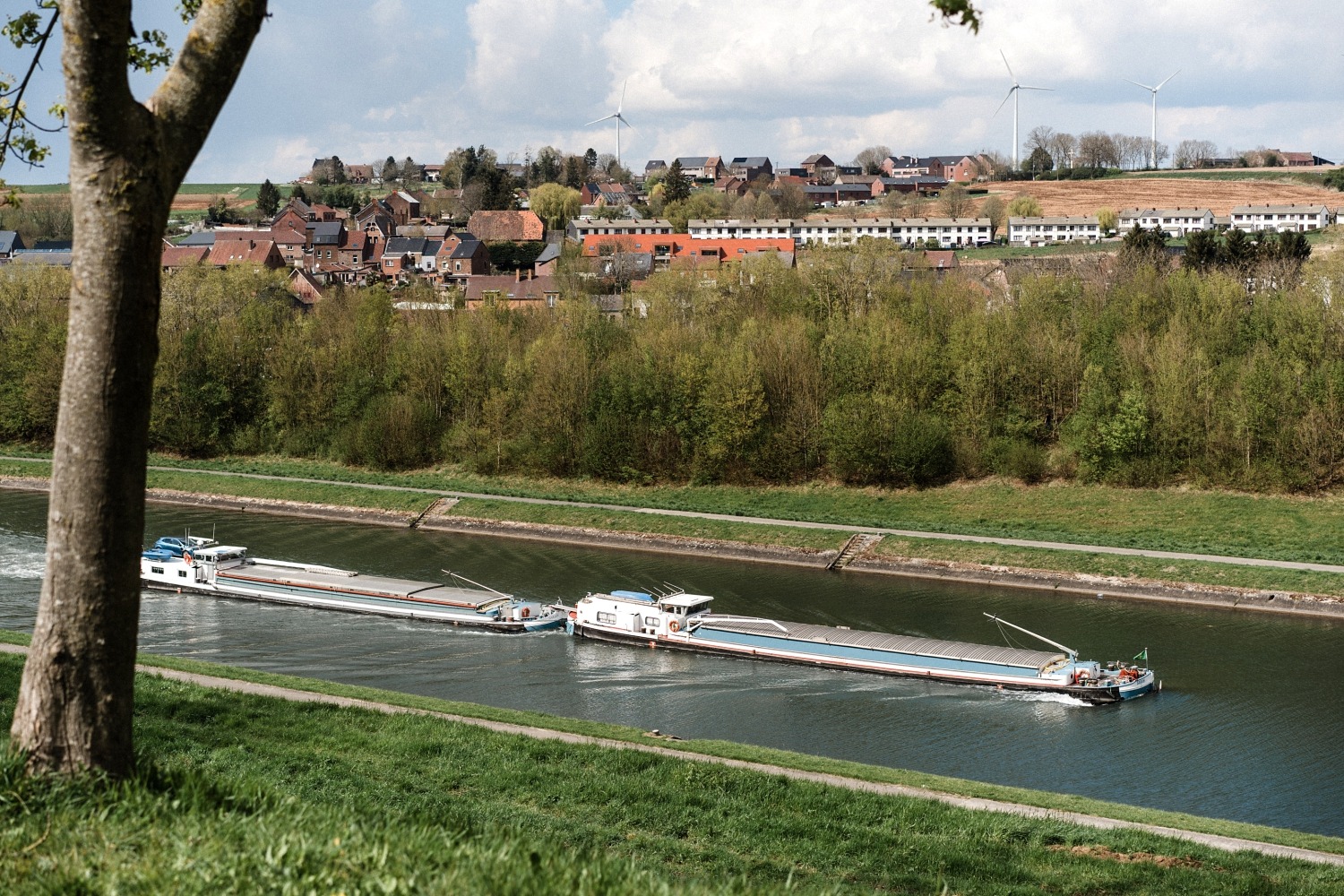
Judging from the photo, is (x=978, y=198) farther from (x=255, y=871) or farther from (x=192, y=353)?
(x=255, y=871)

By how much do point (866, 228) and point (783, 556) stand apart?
94348 mm

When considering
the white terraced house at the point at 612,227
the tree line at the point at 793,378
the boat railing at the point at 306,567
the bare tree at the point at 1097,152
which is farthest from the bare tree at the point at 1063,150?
the boat railing at the point at 306,567

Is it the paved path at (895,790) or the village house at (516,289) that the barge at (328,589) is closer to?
the paved path at (895,790)

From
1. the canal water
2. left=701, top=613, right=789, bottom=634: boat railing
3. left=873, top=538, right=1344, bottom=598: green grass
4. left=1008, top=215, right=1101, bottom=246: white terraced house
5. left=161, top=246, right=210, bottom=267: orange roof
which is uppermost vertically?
left=1008, top=215, right=1101, bottom=246: white terraced house

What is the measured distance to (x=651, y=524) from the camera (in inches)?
1941

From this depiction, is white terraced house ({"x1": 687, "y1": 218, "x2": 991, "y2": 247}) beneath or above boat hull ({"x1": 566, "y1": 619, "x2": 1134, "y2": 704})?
above

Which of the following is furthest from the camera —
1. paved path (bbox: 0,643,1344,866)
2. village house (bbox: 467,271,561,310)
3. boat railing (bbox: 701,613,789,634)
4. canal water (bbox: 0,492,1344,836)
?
village house (bbox: 467,271,561,310)

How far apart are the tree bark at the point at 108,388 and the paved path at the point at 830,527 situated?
3892 cm

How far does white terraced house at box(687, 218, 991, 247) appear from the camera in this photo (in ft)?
431

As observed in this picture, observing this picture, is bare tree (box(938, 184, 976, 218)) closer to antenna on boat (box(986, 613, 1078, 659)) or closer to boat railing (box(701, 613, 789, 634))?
antenna on boat (box(986, 613, 1078, 659))

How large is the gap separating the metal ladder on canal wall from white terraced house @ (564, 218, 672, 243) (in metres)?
91.9

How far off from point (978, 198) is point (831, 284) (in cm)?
8803

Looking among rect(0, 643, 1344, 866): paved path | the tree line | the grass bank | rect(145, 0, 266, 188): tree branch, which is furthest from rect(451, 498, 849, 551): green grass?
rect(145, 0, 266, 188): tree branch

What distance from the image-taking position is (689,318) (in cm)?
6831
